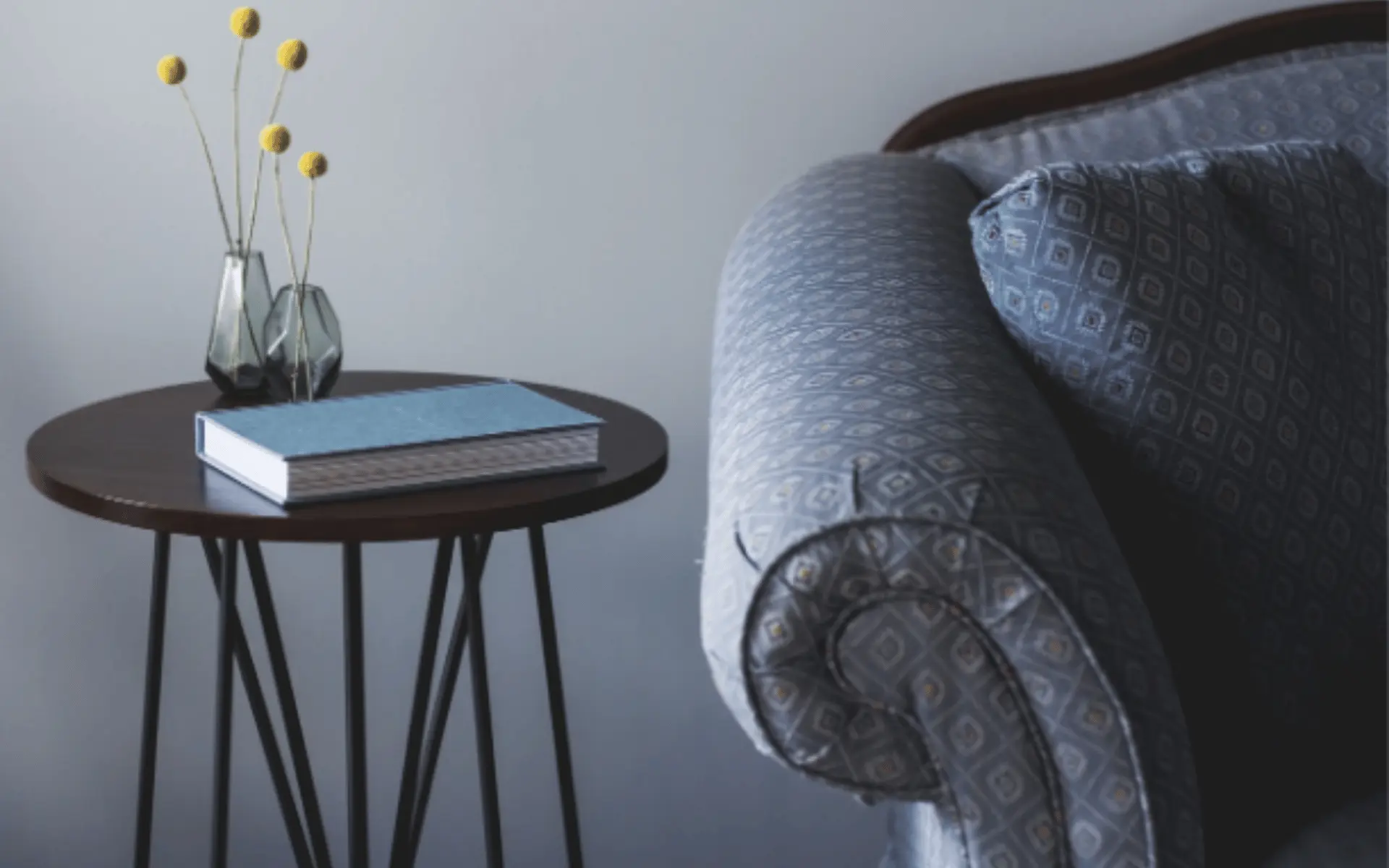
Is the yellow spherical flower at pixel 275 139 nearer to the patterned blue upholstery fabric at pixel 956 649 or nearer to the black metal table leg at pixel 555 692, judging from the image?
the black metal table leg at pixel 555 692

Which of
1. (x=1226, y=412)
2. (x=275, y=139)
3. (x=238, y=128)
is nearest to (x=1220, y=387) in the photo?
(x=1226, y=412)

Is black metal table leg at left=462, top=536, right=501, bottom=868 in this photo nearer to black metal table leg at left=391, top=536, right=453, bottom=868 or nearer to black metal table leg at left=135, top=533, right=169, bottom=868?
black metal table leg at left=391, top=536, right=453, bottom=868

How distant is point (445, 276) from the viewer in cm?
166

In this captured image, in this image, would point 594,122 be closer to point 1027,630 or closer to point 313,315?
point 313,315

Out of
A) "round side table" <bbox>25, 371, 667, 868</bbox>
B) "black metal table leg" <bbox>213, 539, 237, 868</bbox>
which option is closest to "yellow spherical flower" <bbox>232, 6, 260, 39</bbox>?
"round side table" <bbox>25, 371, 667, 868</bbox>

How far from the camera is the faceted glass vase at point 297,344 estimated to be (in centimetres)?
132

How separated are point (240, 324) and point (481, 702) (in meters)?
0.39

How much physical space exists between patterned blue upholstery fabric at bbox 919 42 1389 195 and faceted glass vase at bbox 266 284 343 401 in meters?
0.57

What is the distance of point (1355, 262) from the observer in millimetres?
1101

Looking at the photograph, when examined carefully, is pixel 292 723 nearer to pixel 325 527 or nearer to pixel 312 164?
pixel 325 527

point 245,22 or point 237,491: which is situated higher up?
point 245,22

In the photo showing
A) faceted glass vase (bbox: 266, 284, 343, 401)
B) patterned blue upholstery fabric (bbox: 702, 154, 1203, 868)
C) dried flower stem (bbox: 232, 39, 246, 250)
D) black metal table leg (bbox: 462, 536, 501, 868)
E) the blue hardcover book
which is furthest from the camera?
dried flower stem (bbox: 232, 39, 246, 250)

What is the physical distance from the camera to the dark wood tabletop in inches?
41.4

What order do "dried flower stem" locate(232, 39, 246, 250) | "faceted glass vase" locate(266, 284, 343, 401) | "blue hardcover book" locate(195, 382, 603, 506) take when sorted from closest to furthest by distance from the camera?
"blue hardcover book" locate(195, 382, 603, 506), "faceted glass vase" locate(266, 284, 343, 401), "dried flower stem" locate(232, 39, 246, 250)
